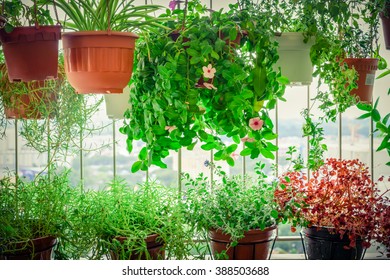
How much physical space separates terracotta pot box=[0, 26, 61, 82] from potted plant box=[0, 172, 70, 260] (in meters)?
0.56

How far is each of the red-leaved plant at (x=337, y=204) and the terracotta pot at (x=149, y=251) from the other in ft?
1.77

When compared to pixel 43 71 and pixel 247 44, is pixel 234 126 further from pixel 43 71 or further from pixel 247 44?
pixel 43 71

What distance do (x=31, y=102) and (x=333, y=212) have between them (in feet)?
4.27

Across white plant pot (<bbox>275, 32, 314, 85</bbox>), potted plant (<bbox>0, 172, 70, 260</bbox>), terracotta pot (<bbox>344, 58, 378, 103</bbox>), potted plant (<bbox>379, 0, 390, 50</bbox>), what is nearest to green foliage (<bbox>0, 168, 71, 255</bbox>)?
potted plant (<bbox>0, 172, 70, 260</bbox>)

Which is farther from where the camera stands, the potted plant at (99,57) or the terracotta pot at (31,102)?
the terracotta pot at (31,102)

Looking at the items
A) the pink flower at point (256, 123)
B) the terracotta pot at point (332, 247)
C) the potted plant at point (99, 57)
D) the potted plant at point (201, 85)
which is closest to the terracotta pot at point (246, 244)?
the terracotta pot at point (332, 247)

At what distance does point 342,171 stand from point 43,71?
51.2 inches

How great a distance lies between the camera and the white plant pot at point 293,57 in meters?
2.13

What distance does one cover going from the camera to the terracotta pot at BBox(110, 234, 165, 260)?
2085 millimetres

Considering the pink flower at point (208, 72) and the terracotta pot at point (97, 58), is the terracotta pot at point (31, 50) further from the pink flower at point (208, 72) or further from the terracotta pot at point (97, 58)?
the pink flower at point (208, 72)

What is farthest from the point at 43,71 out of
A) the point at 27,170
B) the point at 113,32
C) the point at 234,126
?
the point at 27,170

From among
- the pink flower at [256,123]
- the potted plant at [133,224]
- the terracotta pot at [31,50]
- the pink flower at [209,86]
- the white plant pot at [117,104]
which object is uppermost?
the terracotta pot at [31,50]

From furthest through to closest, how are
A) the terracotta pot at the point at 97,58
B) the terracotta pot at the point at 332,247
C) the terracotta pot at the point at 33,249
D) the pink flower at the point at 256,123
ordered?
the terracotta pot at the point at 332,247
the terracotta pot at the point at 33,249
the pink flower at the point at 256,123
the terracotta pot at the point at 97,58

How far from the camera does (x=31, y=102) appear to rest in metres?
2.17
